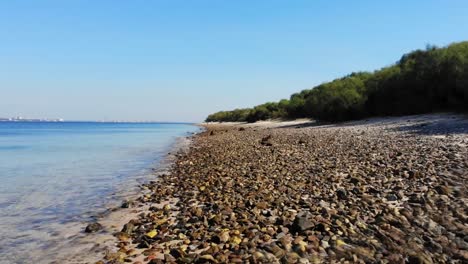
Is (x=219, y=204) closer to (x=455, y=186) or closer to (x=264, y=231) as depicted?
(x=264, y=231)

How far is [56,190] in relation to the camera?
45.3 ft

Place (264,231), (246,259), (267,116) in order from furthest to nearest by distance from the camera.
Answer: (267,116), (264,231), (246,259)

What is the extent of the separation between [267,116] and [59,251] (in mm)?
104167

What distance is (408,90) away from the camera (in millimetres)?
47406

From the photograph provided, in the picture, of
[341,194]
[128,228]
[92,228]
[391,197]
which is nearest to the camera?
[128,228]

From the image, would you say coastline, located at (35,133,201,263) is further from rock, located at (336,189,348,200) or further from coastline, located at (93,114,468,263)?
rock, located at (336,189,348,200)

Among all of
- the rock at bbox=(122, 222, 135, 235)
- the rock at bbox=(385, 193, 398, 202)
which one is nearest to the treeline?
the rock at bbox=(385, 193, 398, 202)

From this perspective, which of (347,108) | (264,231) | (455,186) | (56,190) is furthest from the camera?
(347,108)

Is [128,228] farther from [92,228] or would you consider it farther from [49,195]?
[49,195]

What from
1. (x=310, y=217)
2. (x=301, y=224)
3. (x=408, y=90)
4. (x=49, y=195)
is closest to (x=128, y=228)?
(x=301, y=224)

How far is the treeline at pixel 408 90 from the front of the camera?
129 ft

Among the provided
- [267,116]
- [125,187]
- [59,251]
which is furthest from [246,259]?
[267,116]

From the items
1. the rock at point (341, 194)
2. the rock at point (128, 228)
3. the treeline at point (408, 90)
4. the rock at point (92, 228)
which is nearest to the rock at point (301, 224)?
the rock at point (341, 194)

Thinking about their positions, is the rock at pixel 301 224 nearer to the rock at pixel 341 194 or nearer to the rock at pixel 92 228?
the rock at pixel 341 194
